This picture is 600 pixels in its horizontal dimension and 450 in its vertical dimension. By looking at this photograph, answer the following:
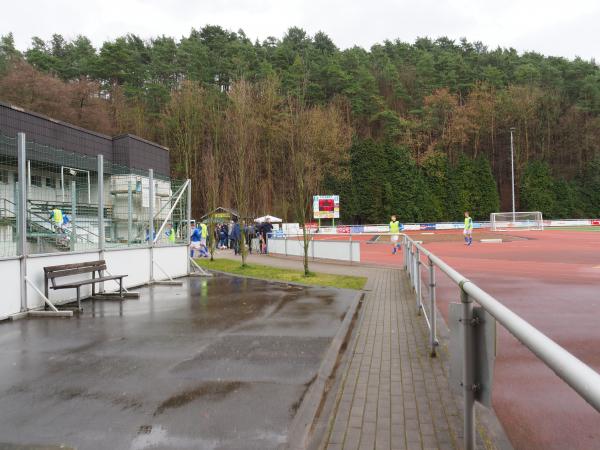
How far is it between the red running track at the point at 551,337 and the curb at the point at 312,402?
4.97 ft

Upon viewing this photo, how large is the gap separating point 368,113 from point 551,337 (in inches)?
2606

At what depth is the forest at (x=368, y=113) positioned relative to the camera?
53.7 meters

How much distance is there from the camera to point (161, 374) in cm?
496

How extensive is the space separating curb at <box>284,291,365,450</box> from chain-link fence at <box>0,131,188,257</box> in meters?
6.04

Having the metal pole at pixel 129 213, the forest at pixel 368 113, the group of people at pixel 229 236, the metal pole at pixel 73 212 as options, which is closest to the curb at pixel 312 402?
the metal pole at pixel 73 212

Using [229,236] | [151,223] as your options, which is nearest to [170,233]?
[151,223]

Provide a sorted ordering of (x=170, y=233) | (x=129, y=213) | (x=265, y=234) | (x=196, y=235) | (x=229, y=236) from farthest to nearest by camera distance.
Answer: (x=229, y=236)
(x=265, y=234)
(x=196, y=235)
(x=170, y=233)
(x=129, y=213)

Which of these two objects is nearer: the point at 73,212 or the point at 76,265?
the point at 76,265

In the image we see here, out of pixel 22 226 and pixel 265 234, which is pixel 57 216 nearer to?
pixel 22 226

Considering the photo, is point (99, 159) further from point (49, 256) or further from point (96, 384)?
point (96, 384)

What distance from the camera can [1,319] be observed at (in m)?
7.77

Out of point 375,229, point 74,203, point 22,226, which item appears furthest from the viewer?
point 375,229

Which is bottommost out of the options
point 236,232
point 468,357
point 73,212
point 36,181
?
point 468,357

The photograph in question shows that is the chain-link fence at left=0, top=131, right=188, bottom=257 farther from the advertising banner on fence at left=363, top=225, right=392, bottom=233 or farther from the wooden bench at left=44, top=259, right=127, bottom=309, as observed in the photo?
the advertising banner on fence at left=363, top=225, right=392, bottom=233
